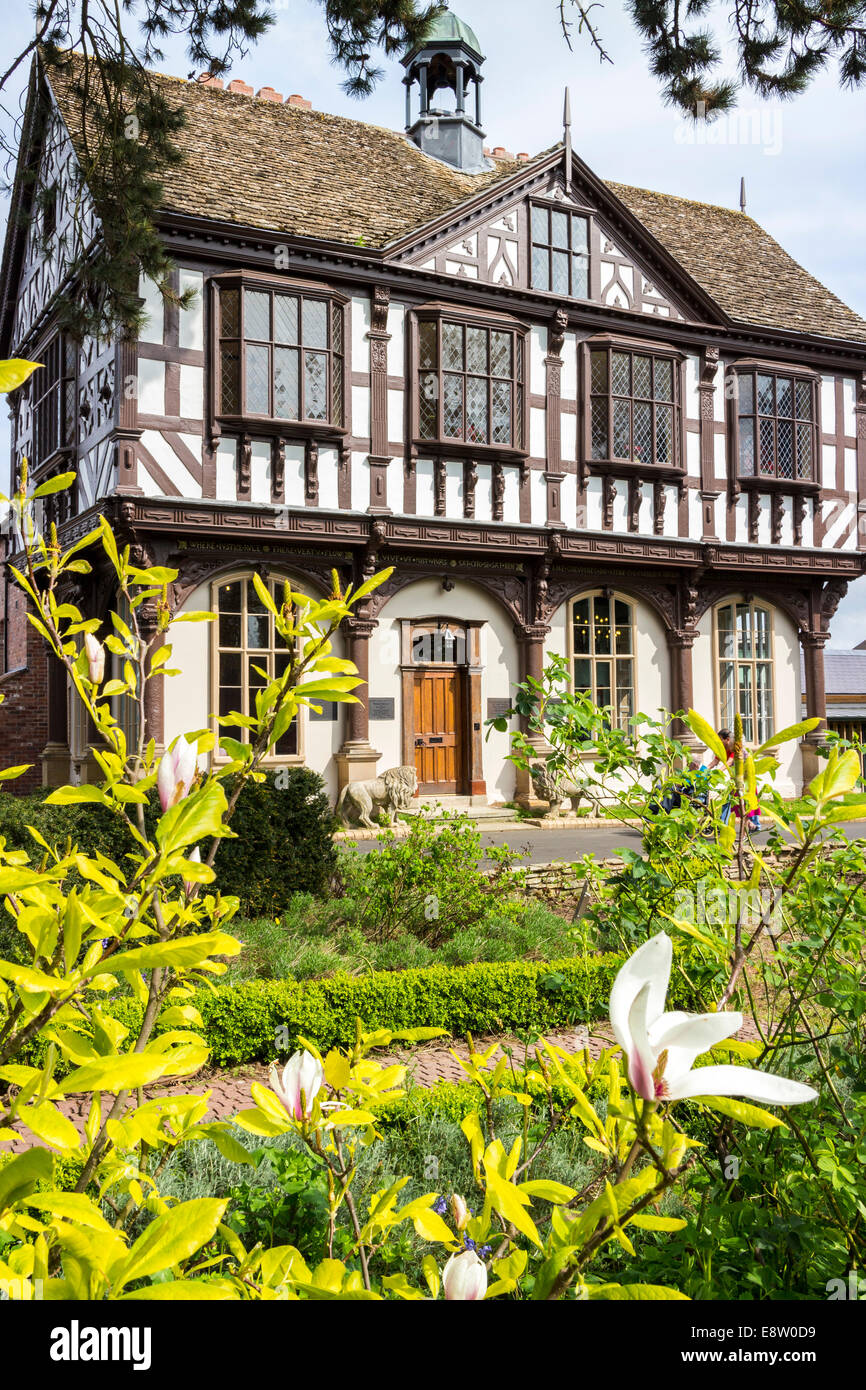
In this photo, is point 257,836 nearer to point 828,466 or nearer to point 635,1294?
point 635,1294

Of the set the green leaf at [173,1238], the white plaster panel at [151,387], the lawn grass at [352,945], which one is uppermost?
the white plaster panel at [151,387]

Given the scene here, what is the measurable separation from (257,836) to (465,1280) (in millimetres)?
6733

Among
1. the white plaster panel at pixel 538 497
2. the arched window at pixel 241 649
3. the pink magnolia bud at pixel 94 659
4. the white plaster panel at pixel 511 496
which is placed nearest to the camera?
the pink magnolia bud at pixel 94 659

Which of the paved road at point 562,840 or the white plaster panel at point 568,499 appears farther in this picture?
the white plaster panel at point 568,499

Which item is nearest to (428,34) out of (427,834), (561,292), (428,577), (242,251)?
(427,834)

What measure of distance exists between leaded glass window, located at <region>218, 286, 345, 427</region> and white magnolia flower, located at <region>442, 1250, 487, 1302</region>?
13545mm

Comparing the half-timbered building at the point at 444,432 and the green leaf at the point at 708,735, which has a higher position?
the half-timbered building at the point at 444,432

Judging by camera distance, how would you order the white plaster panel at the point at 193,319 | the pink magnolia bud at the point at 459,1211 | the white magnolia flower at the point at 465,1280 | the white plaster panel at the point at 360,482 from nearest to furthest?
the white magnolia flower at the point at 465,1280, the pink magnolia bud at the point at 459,1211, the white plaster panel at the point at 193,319, the white plaster panel at the point at 360,482

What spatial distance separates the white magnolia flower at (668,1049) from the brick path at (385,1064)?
383 centimetres

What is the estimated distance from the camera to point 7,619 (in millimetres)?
22359

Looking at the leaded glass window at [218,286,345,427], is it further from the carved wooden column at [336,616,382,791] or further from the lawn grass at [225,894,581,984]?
the lawn grass at [225,894,581,984]

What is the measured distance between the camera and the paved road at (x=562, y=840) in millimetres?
11891

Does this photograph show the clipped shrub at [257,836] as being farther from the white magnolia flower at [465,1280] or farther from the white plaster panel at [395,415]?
the white plaster panel at [395,415]

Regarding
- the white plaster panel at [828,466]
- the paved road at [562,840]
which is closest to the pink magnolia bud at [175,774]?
the paved road at [562,840]
